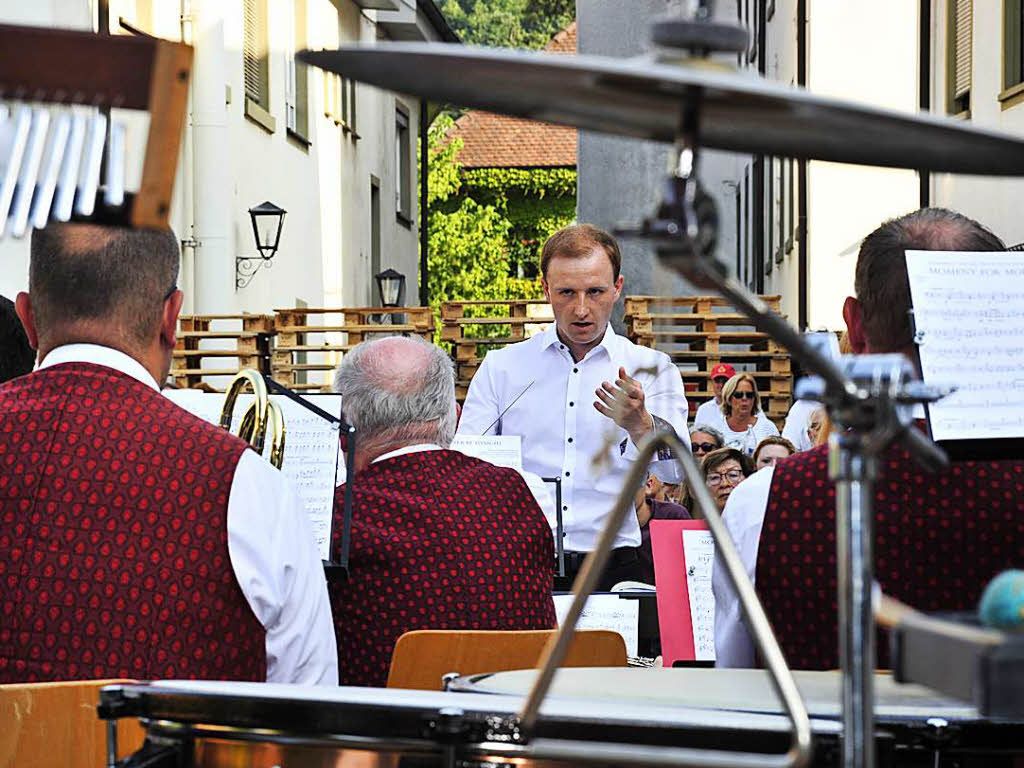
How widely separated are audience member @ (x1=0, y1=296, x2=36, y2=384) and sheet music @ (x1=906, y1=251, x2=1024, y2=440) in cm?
251

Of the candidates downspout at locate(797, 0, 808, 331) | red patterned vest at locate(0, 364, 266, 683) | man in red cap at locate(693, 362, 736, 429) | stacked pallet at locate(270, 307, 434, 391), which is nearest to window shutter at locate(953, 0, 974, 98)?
downspout at locate(797, 0, 808, 331)

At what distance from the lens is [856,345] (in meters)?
2.85

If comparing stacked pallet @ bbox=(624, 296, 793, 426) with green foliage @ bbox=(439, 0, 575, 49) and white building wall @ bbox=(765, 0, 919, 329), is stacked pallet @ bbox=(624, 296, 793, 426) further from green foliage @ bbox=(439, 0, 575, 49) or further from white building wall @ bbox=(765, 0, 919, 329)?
green foliage @ bbox=(439, 0, 575, 49)

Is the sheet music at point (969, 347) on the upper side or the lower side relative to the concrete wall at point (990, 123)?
lower

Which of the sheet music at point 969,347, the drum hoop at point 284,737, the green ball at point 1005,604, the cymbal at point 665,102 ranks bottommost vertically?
the drum hoop at point 284,737

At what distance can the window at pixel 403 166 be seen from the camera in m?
27.5

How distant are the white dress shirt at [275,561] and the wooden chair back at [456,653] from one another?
0.17 meters

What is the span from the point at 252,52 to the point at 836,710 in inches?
633

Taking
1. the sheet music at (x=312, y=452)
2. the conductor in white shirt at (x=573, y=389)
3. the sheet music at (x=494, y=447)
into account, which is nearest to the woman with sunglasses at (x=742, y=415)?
the conductor in white shirt at (x=573, y=389)

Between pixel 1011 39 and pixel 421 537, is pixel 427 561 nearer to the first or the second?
pixel 421 537

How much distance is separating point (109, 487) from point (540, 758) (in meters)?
1.19

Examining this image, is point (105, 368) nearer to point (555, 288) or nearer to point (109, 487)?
point (109, 487)

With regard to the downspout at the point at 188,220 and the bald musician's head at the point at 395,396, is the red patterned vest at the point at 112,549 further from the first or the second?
the downspout at the point at 188,220

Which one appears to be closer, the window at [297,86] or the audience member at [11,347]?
the audience member at [11,347]
